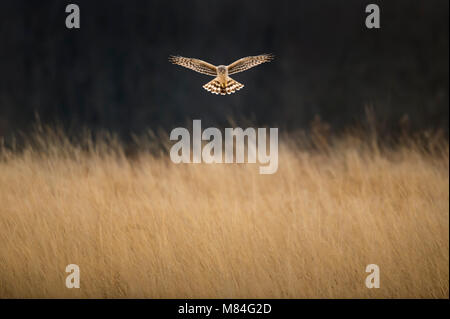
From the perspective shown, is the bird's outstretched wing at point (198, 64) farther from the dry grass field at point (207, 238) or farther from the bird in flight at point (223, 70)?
the dry grass field at point (207, 238)

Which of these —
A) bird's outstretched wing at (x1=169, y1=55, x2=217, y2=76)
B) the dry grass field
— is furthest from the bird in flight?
the dry grass field

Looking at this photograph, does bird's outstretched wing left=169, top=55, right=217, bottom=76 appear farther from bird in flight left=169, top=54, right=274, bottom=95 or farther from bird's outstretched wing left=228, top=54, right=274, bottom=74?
bird's outstretched wing left=228, top=54, right=274, bottom=74

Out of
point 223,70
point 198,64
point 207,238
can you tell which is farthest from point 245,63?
point 207,238

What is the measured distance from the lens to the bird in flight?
123 inches

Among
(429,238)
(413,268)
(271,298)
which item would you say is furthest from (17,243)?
(429,238)

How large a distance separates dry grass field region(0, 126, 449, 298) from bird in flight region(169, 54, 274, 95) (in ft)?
3.43

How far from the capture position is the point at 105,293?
3002mm

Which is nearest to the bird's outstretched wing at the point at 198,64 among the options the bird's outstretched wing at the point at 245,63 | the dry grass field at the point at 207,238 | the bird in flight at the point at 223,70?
the bird in flight at the point at 223,70

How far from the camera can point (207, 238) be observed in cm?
338

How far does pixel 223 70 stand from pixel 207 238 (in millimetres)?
1207

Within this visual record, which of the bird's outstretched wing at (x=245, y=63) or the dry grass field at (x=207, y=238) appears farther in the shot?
the bird's outstretched wing at (x=245, y=63)

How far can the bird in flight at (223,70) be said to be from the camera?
3.12 m

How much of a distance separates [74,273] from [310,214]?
190cm

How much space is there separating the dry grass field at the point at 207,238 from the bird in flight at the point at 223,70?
1.05 m
